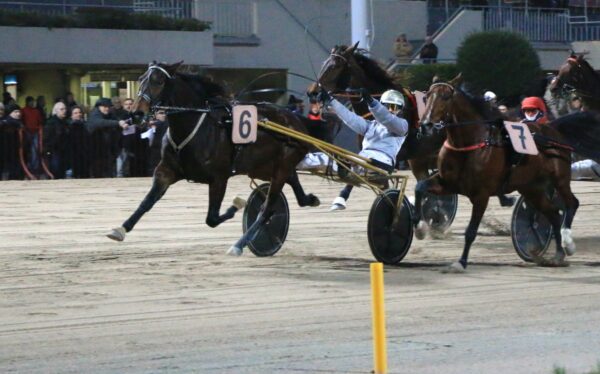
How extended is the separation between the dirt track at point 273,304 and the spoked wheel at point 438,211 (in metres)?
0.25

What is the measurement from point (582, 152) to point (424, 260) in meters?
2.00

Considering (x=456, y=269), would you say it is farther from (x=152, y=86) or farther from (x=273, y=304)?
(x=152, y=86)

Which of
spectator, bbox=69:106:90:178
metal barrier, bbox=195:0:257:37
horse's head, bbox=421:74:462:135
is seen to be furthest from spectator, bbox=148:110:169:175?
horse's head, bbox=421:74:462:135

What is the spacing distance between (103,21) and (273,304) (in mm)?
19386

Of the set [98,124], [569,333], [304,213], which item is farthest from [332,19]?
[569,333]

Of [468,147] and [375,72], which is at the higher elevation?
[375,72]

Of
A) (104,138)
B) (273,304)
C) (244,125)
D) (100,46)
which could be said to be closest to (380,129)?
(244,125)

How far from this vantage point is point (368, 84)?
1502cm

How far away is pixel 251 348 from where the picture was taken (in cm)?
859

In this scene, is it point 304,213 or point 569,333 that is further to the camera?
point 304,213

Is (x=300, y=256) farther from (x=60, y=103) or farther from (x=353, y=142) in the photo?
(x=353, y=142)

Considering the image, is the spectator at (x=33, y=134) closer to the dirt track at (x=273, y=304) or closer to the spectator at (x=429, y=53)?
the dirt track at (x=273, y=304)

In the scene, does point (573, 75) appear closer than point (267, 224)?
No

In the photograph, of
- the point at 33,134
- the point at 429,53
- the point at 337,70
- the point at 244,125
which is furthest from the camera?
the point at 429,53
